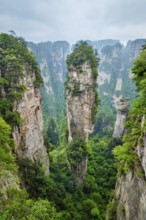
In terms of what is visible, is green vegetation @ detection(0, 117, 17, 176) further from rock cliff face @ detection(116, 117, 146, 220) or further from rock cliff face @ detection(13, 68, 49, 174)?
rock cliff face @ detection(116, 117, 146, 220)

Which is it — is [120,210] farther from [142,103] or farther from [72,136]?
[72,136]

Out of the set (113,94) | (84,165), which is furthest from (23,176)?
(113,94)

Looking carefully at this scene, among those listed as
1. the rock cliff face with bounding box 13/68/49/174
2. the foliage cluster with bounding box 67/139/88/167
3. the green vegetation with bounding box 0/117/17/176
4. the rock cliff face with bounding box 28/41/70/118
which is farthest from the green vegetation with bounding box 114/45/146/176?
the rock cliff face with bounding box 28/41/70/118

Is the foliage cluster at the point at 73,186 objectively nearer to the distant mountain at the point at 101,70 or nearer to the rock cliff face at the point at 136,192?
the rock cliff face at the point at 136,192

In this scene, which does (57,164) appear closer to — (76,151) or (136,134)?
(76,151)

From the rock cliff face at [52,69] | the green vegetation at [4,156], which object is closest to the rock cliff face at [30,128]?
the green vegetation at [4,156]

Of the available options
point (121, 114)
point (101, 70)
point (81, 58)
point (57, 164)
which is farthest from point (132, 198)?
point (101, 70)
